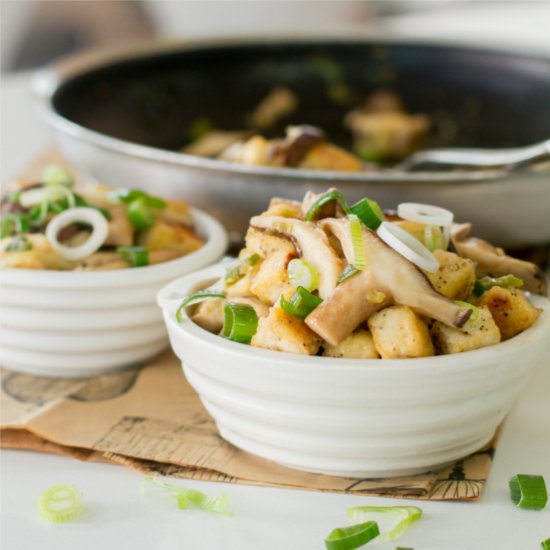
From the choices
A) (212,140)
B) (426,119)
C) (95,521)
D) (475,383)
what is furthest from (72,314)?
(426,119)

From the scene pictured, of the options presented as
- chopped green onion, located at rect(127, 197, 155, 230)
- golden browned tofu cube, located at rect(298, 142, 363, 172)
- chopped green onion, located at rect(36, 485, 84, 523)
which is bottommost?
chopped green onion, located at rect(36, 485, 84, 523)

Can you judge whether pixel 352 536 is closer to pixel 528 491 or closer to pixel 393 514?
pixel 393 514

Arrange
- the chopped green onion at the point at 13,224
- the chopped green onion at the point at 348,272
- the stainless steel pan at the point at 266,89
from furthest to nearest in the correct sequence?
the stainless steel pan at the point at 266,89 → the chopped green onion at the point at 13,224 → the chopped green onion at the point at 348,272

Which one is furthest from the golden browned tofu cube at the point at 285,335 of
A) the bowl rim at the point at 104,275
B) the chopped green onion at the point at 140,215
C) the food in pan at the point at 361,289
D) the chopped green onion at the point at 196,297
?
the chopped green onion at the point at 140,215

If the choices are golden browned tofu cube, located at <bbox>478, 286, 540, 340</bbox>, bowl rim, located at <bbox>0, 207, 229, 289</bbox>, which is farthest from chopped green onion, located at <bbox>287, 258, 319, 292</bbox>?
bowl rim, located at <bbox>0, 207, 229, 289</bbox>

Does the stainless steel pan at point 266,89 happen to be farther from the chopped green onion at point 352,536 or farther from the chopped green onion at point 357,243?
the chopped green onion at point 352,536

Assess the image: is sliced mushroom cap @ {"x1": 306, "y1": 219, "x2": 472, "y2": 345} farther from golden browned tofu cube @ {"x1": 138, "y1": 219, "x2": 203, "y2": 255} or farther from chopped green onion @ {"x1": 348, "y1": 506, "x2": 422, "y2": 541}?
golden browned tofu cube @ {"x1": 138, "y1": 219, "x2": 203, "y2": 255}
